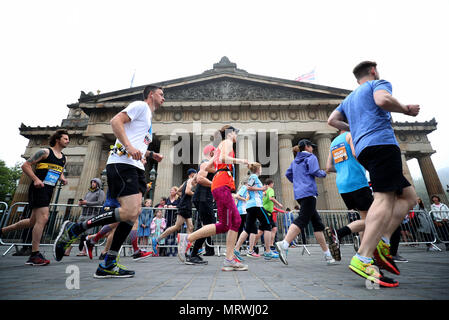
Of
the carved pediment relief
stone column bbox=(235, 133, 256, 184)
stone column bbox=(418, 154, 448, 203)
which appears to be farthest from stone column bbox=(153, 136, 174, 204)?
stone column bbox=(418, 154, 448, 203)

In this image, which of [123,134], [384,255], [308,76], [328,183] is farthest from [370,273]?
[308,76]

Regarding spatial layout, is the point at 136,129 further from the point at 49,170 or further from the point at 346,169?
the point at 346,169

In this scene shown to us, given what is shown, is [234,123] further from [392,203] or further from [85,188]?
[392,203]

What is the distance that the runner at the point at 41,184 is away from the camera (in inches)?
138

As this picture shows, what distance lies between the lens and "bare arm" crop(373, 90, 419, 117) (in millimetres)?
2006

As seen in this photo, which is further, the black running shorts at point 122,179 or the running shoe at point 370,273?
Answer: the black running shorts at point 122,179

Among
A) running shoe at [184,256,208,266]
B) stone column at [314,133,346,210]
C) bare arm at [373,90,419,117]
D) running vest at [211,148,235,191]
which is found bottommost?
running shoe at [184,256,208,266]

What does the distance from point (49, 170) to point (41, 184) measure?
32 centimetres

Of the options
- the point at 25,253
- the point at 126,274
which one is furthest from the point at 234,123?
the point at 126,274

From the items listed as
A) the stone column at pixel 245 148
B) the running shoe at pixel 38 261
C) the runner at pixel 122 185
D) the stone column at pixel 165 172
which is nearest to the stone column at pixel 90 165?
the stone column at pixel 165 172

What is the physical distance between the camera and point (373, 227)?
6.25ft

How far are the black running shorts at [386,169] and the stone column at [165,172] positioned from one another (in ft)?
53.1

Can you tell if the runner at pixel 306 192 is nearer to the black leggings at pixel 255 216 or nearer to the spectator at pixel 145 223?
the black leggings at pixel 255 216

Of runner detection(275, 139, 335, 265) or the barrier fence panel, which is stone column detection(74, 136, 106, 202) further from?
the barrier fence panel
